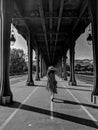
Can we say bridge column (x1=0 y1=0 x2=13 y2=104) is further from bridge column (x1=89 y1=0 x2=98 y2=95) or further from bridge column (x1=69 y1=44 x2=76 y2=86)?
bridge column (x1=69 y1=44 x2=76 y2=86)

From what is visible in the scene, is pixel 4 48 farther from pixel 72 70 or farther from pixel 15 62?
pixel 15 62

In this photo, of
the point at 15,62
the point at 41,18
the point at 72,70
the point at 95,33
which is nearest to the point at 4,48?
the point at 95,33

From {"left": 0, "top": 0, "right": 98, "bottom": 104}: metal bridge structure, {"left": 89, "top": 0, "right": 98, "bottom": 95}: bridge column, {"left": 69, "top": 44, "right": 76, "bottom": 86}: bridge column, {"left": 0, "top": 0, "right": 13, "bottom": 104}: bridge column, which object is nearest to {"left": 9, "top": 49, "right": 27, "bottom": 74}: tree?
{"left": 0, "top": 0, "right": 98, "bottom": 104}: metal bridge structure

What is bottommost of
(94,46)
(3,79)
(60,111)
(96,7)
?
(60,111)

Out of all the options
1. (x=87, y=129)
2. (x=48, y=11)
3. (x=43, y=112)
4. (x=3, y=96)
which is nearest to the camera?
(x=87, y=129)

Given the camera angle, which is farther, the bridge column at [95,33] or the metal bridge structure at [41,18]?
the bridge column at [95,33]

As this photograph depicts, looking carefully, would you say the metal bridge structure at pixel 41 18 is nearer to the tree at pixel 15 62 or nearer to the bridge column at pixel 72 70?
the bridge column at pixel 72 70

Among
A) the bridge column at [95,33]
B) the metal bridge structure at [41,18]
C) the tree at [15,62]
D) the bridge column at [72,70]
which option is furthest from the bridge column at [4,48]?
the tree at [15,62]

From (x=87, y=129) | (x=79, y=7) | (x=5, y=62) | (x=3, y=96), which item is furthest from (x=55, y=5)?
(x=87, y=129)

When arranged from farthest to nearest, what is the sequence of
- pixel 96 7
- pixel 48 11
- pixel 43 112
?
1. pixel 48 11
2. pixel 96 7
3. pixel 43 112

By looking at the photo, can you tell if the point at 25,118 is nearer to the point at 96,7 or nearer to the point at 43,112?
the point at 43,112

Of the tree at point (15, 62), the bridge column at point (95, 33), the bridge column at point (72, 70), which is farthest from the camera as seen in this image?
the tree at point (15, 62)

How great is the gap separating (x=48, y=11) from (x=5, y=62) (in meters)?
7.74

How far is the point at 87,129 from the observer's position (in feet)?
17.1
